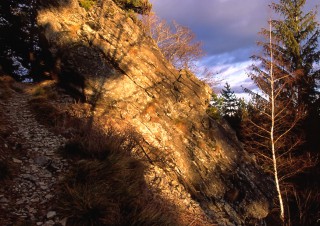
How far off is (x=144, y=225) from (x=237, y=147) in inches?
346

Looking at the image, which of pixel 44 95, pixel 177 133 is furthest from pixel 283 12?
pixel 44 95

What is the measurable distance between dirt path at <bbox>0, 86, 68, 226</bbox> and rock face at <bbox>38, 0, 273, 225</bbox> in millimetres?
2331

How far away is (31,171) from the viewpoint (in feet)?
18.5

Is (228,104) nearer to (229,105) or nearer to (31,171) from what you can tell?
(229,105)

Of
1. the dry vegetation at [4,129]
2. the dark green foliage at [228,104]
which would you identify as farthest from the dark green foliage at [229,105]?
the dry vegetation at [4,129]

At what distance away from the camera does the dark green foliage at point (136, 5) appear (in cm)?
1564

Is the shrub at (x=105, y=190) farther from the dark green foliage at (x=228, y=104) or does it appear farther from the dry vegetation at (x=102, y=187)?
the dark green foliage at (x=228, y=104)

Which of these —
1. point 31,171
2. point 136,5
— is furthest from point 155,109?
point 136,5

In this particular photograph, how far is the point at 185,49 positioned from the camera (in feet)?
78.3

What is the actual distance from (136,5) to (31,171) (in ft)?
42.0

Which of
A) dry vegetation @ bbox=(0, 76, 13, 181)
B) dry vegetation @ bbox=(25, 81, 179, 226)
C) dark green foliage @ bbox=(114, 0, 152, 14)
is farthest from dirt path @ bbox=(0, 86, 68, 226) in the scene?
dark green foliage @ bbox=(114, 0, 152, 14)

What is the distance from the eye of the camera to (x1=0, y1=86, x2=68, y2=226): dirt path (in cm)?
445

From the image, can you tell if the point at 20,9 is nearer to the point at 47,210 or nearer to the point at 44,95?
the point at 44,95

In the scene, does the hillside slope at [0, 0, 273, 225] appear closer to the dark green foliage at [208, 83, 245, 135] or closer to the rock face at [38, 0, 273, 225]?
the rock face at [38, 0, 273, 225]
